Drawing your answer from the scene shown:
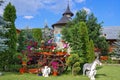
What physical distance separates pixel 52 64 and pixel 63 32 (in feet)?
51.6

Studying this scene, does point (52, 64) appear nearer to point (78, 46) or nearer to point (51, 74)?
point (51, 74)

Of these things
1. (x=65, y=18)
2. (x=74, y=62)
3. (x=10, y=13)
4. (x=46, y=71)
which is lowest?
(x=46, y=71)

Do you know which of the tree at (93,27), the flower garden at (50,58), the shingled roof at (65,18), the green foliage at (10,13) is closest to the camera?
the flower garden at (50,58)

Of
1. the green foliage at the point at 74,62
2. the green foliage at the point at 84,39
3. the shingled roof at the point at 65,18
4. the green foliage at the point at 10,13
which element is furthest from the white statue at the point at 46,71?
the shingled roof at the point at 65,18

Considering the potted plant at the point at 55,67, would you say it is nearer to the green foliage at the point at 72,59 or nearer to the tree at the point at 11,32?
the green foliage at the point at 72,59

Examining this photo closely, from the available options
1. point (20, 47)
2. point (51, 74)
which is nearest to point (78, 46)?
point (51, 74)

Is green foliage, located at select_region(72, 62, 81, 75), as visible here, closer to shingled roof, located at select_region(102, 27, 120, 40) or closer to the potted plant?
the potted plant

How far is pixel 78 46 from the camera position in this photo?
38.5 ft

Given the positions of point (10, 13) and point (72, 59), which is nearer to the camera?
point (72, 59)

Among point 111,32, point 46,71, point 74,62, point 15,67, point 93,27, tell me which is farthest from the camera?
point 111,32

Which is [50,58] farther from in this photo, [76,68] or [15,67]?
[15,67]

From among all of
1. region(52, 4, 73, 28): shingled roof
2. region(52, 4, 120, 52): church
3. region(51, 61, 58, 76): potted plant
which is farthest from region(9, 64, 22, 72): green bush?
region(52, 4, 73, 28): shingled roof

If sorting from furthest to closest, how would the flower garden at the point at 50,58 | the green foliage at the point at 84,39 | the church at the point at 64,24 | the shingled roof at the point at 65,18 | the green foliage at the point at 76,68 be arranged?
the shingled roof at the point at 65,18, the church at the point at 64,24, the green foliage at the point at 84,39, the flower garden at the point at 50,58, the green foliage at the point at 76,68

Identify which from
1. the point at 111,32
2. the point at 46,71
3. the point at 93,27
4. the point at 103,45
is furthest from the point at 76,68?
the point at 111,32
